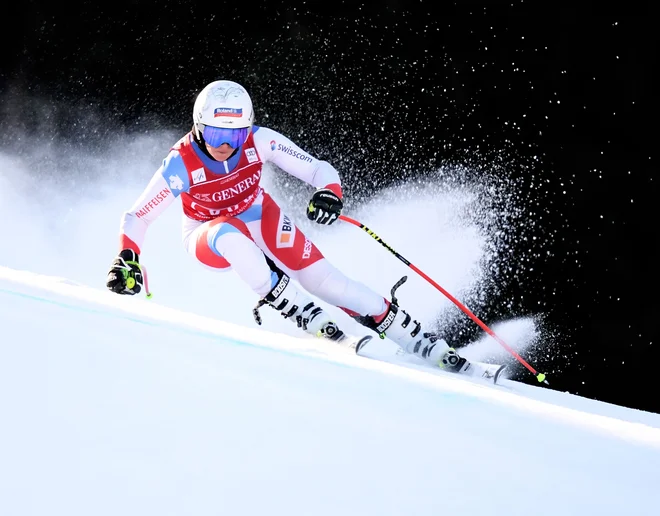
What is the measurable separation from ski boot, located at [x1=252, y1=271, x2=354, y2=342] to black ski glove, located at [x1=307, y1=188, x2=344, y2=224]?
12.5 inches

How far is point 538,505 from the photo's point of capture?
33.5 inches

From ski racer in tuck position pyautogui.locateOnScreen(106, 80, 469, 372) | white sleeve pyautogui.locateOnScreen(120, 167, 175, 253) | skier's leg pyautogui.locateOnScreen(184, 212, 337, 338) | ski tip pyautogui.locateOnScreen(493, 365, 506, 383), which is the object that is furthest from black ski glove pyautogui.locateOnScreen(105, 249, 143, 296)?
ski tip pyautogui.locateOnScreen(493, 365, 506, 383)

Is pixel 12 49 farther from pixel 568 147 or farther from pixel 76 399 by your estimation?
pixel 76 399

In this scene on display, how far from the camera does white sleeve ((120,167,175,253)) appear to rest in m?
3.32

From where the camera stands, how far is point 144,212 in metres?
3.41

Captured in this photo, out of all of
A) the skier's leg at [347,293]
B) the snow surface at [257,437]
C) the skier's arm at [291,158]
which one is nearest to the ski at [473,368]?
the skier's leg at [347,293]

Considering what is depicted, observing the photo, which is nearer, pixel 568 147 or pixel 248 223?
pixel 248 223

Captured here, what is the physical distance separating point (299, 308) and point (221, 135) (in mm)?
921

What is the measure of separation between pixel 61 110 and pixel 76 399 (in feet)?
25.6

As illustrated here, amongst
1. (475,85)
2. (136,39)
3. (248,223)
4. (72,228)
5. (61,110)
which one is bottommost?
(72,228)

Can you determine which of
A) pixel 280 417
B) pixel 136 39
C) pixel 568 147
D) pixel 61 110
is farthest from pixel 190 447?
pixel 61 110

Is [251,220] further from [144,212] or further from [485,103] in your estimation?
[485,103]

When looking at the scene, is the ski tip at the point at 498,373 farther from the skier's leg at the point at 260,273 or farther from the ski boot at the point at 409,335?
the skier's leg at the point at 260,273

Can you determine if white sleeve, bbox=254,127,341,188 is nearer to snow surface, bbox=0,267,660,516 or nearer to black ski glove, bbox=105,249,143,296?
black ski glove, bbox=105,249,143,296
